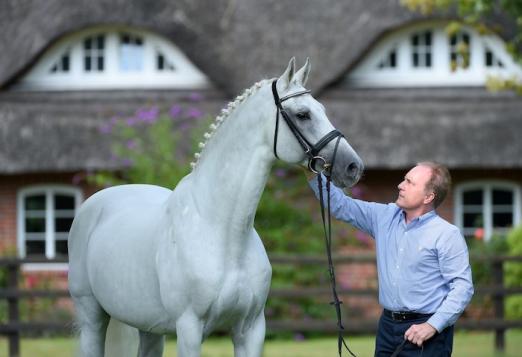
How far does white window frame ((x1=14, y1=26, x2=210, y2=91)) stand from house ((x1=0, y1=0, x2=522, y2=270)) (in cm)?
2

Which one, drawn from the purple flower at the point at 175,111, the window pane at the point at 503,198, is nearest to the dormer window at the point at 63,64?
the purple flower at the point at 175,111

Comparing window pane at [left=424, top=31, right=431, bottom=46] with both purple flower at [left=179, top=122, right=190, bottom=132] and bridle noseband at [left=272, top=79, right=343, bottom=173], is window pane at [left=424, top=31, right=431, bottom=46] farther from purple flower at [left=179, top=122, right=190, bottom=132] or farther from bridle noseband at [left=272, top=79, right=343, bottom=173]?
bridle noseband at [left=272, top=79, right=343, bottom=173]

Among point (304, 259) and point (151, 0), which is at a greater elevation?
point (151, 0)

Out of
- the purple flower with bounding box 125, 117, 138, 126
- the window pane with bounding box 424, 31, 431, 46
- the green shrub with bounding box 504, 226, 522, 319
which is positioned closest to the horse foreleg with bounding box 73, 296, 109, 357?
the green shrub with bounding box 504, 226, 522, 319

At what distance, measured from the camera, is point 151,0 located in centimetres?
1856

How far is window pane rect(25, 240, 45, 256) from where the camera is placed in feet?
58.7

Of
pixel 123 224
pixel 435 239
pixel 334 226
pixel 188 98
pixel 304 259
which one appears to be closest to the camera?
pixel 435 239

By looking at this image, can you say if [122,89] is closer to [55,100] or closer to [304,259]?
[55,100]

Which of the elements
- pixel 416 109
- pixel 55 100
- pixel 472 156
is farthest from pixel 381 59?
pixel 55 100

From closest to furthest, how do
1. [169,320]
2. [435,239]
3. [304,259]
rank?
[435,239] < [169,320] < [304,259]

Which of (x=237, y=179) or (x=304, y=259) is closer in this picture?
(x=237, y=179)

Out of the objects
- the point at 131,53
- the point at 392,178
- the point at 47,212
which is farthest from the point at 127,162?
the point at 392,178

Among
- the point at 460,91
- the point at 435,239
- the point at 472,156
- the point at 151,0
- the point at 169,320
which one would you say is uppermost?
the point at 151,0

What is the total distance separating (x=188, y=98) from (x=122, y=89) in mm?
1172
